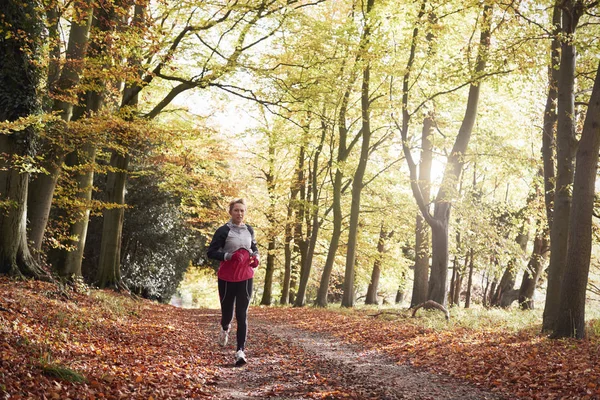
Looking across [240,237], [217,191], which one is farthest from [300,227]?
[240,237]

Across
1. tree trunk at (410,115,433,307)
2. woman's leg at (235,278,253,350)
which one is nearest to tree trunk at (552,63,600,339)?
woman's leg at (235,278,253,350)

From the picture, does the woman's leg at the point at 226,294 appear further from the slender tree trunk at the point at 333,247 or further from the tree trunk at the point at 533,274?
the tree trunk at the point at 533,274

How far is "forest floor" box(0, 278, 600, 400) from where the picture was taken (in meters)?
4.98

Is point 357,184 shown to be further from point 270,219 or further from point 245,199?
point 245,199

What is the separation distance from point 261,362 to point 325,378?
1359 millimetres

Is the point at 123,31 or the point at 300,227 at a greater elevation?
the point at 123,31

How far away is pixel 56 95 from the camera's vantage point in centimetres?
1024

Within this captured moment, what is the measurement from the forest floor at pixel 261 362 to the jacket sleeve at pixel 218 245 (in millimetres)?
1420

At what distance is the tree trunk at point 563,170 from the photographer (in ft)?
30.7

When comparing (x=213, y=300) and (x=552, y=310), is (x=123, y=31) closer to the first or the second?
(x=552, y=310)

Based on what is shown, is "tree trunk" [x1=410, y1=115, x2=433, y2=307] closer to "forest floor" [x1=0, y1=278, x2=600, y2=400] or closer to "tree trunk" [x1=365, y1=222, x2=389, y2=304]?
"forest floor" [x1=0, y1=278, x2=600, y2=400]

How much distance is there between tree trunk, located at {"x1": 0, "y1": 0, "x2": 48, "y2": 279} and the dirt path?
15.5 ft

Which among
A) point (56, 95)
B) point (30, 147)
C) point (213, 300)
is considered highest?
point (56, 95)

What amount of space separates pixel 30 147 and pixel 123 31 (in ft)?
10.8
